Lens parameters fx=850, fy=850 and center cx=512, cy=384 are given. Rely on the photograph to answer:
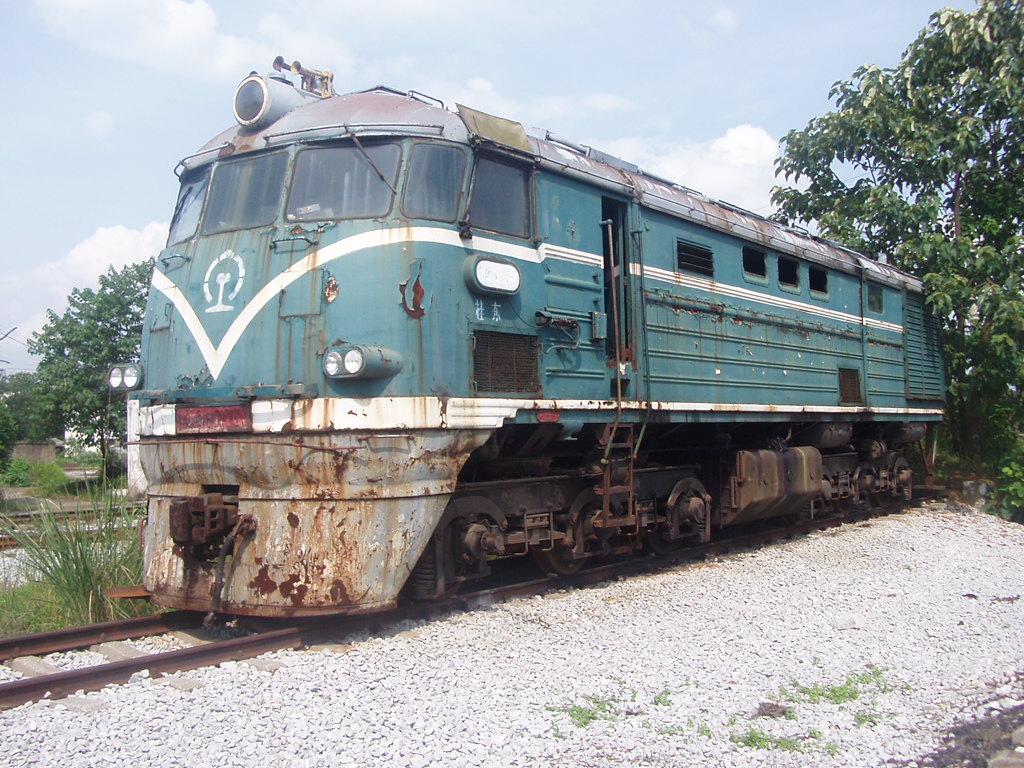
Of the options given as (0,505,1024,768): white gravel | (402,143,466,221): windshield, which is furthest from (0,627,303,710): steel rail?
(402,143,466,221): windshield

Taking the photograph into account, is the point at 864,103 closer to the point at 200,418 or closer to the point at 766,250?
the point at 766,250

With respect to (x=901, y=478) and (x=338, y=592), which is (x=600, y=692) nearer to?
(x=338, y=592)

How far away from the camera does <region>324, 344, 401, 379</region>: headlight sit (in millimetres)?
5387

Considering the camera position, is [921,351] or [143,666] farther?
[921,351]

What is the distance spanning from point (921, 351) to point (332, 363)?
11759 millimetres

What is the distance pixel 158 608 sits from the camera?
21.8ft

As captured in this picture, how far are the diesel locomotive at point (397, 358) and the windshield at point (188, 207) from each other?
33 mm

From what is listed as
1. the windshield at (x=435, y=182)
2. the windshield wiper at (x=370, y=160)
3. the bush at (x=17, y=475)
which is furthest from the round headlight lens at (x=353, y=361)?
the bush at (x=17, y=475)

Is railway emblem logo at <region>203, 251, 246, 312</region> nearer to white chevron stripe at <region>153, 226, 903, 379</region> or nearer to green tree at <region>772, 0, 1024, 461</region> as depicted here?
white chevron stripe at <region>153, 226, 903, 379</region>

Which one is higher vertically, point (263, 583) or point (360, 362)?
point (360, 362)

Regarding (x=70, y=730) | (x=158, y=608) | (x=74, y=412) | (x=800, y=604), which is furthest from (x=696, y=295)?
(x=74, y=412)

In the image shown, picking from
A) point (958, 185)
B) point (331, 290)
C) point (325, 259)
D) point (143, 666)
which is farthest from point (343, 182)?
point (958, 185)

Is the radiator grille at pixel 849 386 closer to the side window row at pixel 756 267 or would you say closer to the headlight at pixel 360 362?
the side window row at pixel 756 267

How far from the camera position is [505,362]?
6.33 metres
